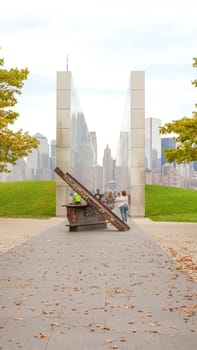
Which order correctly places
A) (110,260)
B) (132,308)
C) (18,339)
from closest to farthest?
(18,339) → (132,308) → (110,260)

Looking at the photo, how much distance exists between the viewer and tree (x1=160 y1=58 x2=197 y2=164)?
85.3 ft

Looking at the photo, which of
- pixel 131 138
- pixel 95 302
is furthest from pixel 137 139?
pixel 95 302

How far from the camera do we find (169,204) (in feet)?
146

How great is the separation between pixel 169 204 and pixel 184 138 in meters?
18.4

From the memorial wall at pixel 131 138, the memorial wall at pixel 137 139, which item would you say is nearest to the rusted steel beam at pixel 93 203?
the memorial wall at pixel 131 138

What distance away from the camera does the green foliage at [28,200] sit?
40.5 m

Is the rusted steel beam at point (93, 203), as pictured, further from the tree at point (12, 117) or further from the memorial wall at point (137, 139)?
the memorial wall at point (137, 139)

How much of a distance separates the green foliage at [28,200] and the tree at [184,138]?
11.9 m

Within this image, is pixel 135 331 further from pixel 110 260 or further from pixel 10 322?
pixel 110 260

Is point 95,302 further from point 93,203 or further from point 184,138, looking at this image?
point 184,138

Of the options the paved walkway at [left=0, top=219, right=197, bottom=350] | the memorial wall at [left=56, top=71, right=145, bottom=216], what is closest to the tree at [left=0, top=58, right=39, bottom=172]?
the memorial wall at [left=56, top=71, right=145, bottom=216]

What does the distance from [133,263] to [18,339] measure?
695 centimetres

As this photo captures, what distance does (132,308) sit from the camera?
765 cm

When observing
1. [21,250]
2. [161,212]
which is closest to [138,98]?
[161,212]
